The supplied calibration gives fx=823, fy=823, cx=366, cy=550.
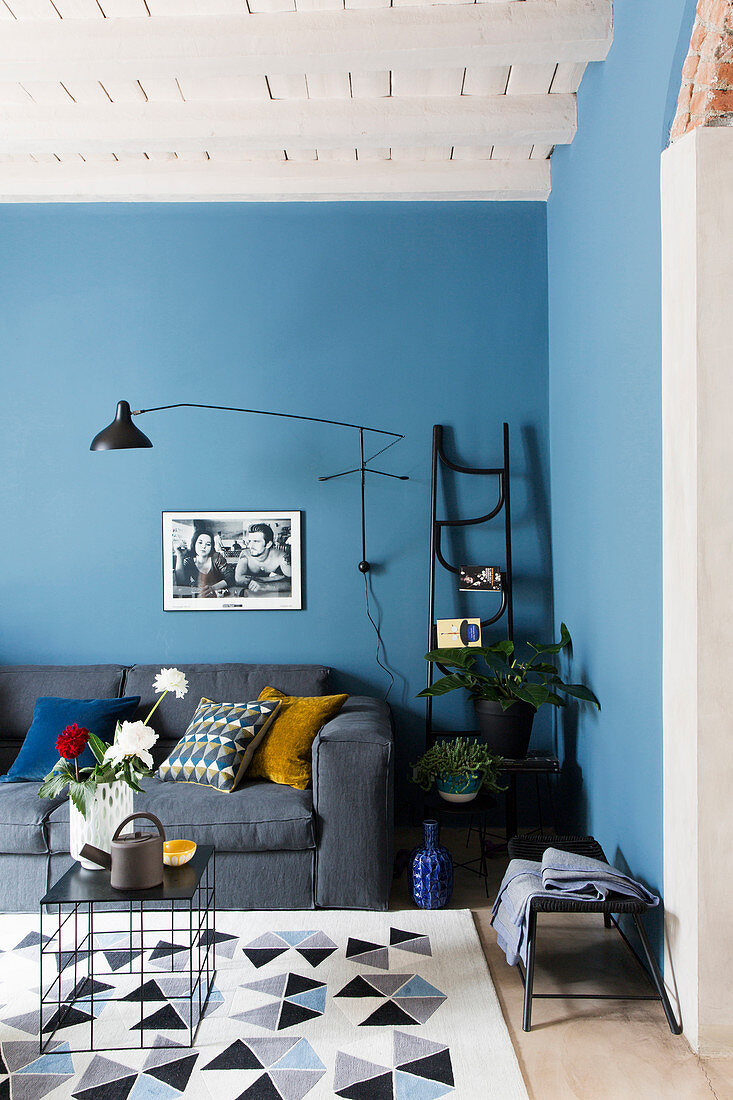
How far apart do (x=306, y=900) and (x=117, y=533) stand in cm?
197

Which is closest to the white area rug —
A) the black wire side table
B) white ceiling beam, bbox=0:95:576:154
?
the black wire side table

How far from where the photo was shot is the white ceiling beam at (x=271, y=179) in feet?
12.5

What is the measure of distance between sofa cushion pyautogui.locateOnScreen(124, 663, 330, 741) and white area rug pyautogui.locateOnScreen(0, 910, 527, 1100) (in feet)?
3.04

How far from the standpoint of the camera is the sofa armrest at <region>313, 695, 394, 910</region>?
3.01 meters

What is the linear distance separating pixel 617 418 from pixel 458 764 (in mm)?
1493

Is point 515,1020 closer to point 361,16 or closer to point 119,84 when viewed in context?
point 361,16

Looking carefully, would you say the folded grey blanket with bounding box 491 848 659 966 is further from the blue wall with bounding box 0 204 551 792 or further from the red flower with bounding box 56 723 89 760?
the blue wall with bounding box 0 204 551 792

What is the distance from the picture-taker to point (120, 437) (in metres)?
3.47

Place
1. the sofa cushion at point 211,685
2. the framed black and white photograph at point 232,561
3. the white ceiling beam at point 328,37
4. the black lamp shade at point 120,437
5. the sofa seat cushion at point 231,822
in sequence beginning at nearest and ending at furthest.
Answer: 1. the white ceiling beam at point 328,37
2. the sofa seat cushion at point 231,822
3. the black lamp shade at point 120,437
4. the sofa cushion at point 211,685
5. the framed black and white photograph at point 232,561

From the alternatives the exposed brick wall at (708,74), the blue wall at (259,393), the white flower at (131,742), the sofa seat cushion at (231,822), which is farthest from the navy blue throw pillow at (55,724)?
the exposed brick wall at (708,74)

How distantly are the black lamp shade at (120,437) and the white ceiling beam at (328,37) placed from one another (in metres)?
1.30

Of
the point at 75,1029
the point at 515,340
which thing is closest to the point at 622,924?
the point at 75,1029

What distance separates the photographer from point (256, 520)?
13.1 feet

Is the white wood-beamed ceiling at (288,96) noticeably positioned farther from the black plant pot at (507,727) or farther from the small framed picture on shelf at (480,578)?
the black plant pot at (507,727)
